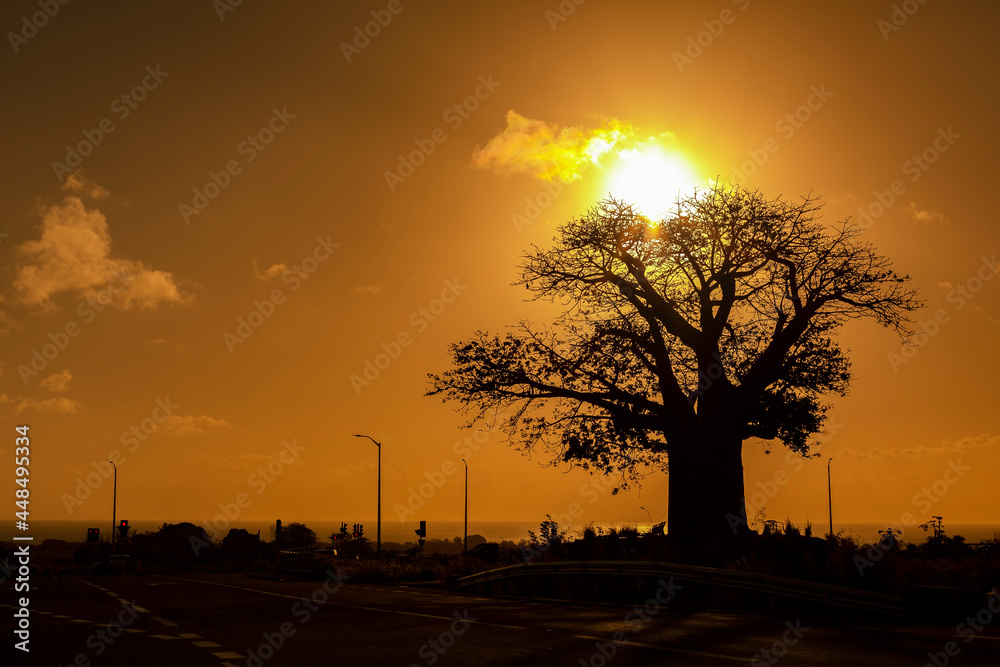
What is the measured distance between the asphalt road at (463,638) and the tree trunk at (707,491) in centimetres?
564

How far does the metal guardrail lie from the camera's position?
15.5 metres

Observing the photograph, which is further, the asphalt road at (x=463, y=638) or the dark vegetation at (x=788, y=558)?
the dark vegetation at (x=788, y=558)

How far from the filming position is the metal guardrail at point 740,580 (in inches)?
610

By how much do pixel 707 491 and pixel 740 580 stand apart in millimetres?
6235

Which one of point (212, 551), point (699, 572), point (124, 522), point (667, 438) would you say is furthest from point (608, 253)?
point (212, 551)

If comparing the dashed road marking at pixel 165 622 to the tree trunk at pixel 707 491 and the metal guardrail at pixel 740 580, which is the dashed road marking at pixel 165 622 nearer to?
the metal guardrail at pixel 740 580

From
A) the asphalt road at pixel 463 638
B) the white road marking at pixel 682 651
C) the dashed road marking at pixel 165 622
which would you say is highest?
the white road marking at pixel 682 651

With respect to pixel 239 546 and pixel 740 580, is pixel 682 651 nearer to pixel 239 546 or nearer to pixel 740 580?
pixel 740 580

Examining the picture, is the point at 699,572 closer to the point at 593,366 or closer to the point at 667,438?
the point at 667,438

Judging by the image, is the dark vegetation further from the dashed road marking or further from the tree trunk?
the dashed road marking

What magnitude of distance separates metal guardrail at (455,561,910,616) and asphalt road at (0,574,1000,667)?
1.10 meters

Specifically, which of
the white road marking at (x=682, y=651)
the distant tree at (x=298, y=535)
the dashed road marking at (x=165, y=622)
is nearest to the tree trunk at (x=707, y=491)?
the white road marking at (x=682, y=651)

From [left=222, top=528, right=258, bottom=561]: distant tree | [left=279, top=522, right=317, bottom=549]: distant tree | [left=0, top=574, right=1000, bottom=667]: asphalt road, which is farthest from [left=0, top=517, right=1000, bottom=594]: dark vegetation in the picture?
[left=279, top=522, right=317, bottom=549]: distant tree

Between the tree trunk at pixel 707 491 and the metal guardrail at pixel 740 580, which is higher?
the tree trunk at pixel 707 491
